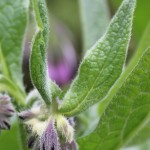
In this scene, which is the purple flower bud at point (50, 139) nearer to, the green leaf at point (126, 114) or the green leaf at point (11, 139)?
the green leaf at point (126, 114)

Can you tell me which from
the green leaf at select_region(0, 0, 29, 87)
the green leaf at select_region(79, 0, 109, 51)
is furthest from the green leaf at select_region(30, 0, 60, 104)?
the green leaf at select_region(79, 0, 109, 51)

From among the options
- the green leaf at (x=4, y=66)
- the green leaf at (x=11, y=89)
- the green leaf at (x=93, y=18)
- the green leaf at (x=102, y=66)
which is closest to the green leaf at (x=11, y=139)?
the green leaf at (x=11, y=89)

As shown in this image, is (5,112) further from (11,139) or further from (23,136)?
(11,139)

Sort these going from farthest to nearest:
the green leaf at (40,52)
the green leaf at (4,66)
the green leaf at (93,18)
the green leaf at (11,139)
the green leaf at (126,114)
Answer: the green leaf at (93,18)
the green leaf at (4,66)
the green leaf at (11,139)
the green leaf at (126,114)
the green leaf at (40,52)

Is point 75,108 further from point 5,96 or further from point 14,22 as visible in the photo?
point 14,22

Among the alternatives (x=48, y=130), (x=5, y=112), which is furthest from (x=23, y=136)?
(x=48, y=130)
